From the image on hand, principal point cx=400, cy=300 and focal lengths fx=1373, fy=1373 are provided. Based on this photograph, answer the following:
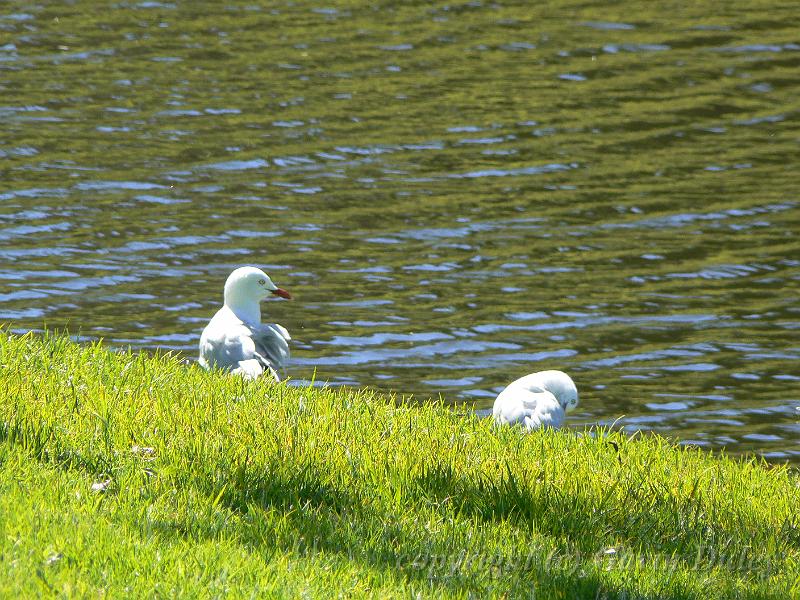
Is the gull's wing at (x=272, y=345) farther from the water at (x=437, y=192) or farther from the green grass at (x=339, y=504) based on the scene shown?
the green grass at (x=339, y=504)

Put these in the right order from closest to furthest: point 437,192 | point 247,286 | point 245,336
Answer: point 245,336 → point 247,286 → point 437,192

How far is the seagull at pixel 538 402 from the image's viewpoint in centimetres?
870

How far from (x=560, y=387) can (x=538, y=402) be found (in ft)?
1.23

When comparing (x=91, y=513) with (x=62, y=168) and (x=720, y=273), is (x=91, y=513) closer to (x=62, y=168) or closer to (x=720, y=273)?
(x=720, y=273)

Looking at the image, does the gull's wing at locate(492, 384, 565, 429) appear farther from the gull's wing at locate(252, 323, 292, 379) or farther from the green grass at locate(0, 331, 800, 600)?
the gull's wing at locate(252, 323, 292, 379)

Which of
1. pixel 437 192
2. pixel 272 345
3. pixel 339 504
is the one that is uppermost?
pixel 339 504

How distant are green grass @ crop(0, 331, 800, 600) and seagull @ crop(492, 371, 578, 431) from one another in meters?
1.04

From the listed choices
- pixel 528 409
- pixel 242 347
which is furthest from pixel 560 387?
pixel 242 347

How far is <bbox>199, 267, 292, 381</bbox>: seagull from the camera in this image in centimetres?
912

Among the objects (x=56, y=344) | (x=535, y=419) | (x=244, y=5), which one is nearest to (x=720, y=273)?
(x=535, y=419)

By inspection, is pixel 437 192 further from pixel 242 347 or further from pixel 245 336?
pixel 242 347

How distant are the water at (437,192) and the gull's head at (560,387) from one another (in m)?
1.01

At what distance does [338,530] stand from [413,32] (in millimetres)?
17508

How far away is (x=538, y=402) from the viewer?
887cm
